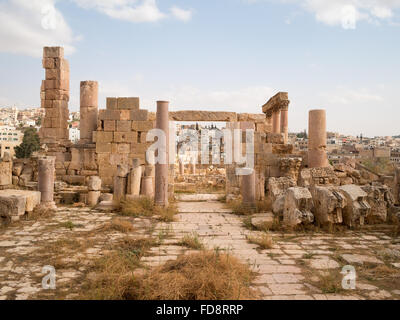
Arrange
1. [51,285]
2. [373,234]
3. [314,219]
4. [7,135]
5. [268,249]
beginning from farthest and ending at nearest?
[7,135] → [314,219] → [373,234] → [268,249] → [51,285]

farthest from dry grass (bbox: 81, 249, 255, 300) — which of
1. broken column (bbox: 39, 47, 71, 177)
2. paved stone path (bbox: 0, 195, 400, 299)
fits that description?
broken column (bbox: 39, 47, 71, 177)

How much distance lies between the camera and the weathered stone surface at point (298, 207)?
20.8 ft

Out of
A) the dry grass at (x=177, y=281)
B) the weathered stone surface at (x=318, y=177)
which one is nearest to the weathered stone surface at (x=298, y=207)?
the dry grass at (x=177, y=281)

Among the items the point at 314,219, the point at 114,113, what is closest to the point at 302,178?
the point at 314,219

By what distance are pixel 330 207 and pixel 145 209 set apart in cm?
443

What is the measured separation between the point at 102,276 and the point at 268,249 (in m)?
2.74

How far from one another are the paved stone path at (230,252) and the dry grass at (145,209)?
419 millimetres

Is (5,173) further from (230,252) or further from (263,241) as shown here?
(263,241)

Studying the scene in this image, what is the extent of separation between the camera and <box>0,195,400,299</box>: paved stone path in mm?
3699

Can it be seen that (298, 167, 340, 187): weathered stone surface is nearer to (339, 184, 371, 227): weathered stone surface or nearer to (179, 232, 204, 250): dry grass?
(339, 184, 371, 227): weathered stone surface
